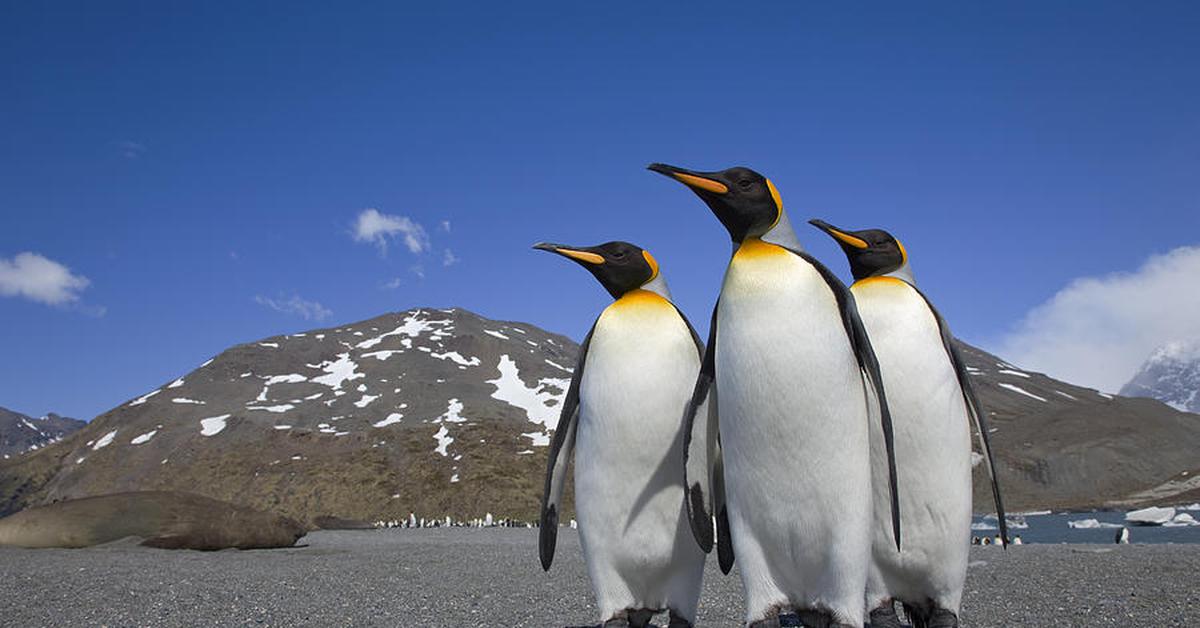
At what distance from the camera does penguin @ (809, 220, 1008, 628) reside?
4.01 meters

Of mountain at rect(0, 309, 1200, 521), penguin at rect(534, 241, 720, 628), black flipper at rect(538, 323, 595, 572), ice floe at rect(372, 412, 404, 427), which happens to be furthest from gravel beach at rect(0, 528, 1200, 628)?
ice floe at rect(372, 412, 404, 427)

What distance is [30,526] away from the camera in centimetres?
1388

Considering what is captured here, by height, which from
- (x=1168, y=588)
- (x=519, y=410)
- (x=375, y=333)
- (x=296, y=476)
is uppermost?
(x=375, y=333)

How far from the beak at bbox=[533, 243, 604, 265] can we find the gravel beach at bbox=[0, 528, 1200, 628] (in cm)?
368

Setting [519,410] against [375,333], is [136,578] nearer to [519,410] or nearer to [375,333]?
[519,410]

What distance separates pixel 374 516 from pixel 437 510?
10.3ft

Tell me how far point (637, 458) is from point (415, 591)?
600cm

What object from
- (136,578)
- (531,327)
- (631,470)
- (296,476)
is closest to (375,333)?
(531,327)

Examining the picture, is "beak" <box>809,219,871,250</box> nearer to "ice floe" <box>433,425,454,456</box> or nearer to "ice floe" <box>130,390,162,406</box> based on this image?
"ice floe" <box>433,425,454,456</box>

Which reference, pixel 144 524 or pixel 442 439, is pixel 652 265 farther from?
pixel 442 439

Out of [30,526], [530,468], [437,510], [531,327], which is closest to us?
[30,526]

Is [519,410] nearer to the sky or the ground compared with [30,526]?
nearer to the sky

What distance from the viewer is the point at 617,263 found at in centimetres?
462

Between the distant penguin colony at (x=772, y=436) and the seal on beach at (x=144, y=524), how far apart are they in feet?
40.5
